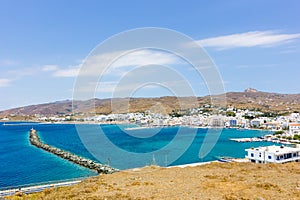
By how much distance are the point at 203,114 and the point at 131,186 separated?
82.2 meters

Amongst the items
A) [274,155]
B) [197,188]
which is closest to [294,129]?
[274,155]

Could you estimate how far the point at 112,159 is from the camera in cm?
3284

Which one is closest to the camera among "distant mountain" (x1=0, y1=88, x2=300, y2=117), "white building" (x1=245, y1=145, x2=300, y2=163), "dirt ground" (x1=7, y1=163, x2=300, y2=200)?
"dirt ground" (x1=7, y1=163, x2=300, y2=200)

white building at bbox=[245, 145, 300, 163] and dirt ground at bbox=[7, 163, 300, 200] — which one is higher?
dirt ground at bbox=[7, 163, 300, 200]

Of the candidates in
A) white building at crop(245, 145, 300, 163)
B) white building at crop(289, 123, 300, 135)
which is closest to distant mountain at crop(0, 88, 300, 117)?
white building at crop(289, 123, 300, 135)

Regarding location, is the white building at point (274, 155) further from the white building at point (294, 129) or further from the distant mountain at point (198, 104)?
the distant mountain at point (198, 104)

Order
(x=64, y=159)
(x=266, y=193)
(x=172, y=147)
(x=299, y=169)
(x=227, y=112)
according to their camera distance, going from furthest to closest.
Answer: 1. (x=227, y=112)
2. (x=172, y=147)
3. (x=64, y=159)
4. (x=299, y=169)
5. (x=266, y=193)

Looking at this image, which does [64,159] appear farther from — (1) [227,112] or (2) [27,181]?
(1) [227,112]

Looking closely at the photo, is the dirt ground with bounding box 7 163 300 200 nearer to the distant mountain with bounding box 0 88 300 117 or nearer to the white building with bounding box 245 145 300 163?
the white building with bounding box 245 145 300 163

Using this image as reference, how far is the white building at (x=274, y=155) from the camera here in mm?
22862

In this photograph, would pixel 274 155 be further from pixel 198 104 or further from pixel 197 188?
pixel 198 104

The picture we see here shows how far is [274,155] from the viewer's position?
2270cm

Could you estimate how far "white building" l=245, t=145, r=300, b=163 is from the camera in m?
22.9

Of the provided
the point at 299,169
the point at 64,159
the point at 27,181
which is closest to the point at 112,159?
the point at 64,159
